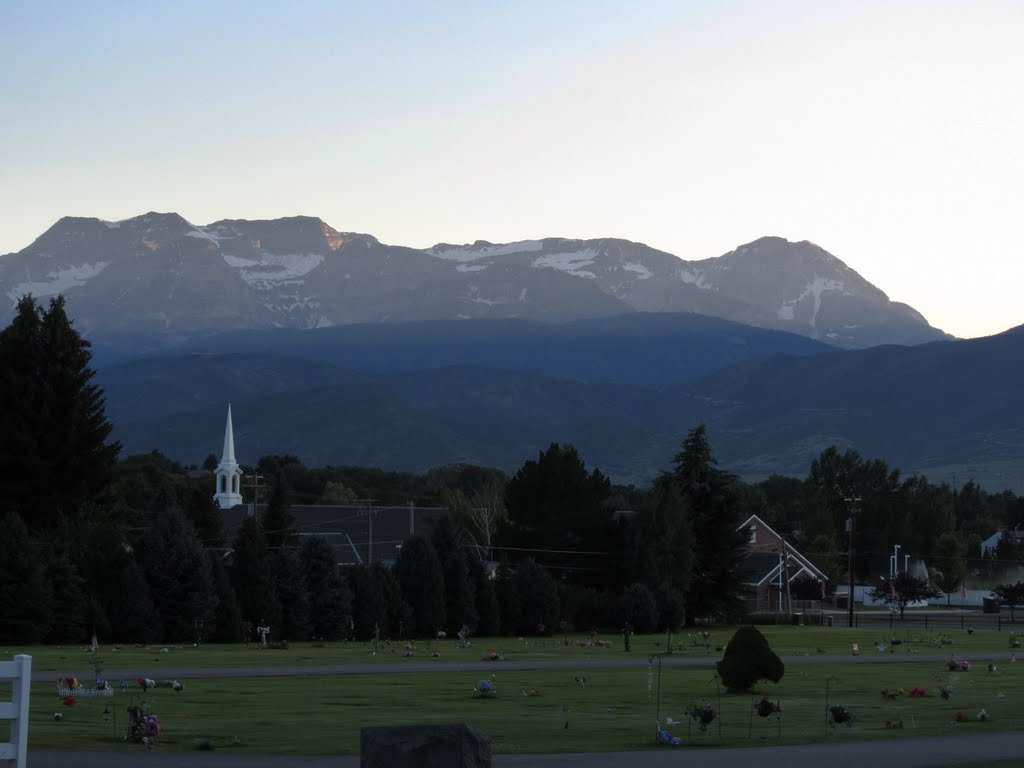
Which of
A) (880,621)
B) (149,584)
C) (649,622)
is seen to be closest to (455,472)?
(880,621)

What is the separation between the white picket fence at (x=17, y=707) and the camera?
15.2 meters

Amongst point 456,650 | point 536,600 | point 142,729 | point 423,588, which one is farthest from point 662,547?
point 142,729

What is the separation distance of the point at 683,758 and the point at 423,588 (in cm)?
4379

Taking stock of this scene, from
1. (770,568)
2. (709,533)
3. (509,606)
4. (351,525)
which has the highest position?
(351,525)

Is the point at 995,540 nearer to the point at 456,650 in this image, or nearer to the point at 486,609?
the point at 486,609

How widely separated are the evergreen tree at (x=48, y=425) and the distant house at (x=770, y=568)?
42.6 meters

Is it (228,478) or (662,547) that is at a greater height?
(228,478)

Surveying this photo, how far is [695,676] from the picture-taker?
121 feet

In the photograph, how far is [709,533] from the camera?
79875mm

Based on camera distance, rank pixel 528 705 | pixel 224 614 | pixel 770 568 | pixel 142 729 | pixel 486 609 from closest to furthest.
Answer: pixel 142 729
pixel 528 705
pixel 224 614
pixel 486 609
pixel 770 568

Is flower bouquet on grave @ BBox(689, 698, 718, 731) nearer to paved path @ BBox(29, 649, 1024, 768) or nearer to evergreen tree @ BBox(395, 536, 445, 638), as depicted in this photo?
paved path @ BBox(29, 649, 1024, 768)

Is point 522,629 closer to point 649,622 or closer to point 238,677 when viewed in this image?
point 649,622

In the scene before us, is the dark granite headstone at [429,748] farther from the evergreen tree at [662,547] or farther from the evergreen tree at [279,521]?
the evergreen tree at [662,547]

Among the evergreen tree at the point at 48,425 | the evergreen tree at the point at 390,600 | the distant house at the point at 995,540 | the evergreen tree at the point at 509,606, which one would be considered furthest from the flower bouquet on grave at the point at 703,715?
the distant house at the point at 995,540
